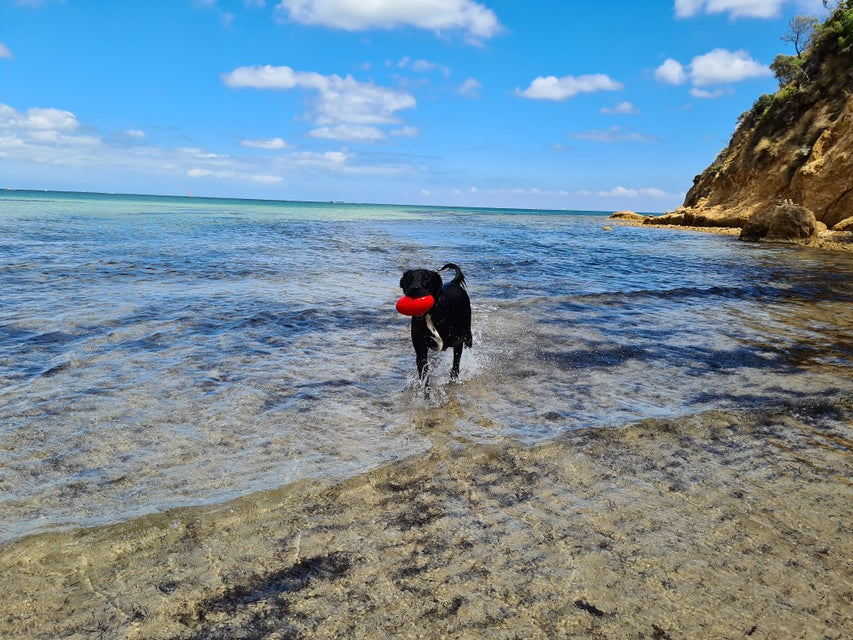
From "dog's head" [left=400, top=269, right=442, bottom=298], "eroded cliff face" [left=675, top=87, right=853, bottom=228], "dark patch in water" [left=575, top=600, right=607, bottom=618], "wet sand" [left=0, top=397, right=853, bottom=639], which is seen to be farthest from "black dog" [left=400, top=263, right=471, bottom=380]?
"eroded cliff face" [left=675, top=87, right=853, bottom=228]

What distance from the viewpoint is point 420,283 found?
5168 millimetres

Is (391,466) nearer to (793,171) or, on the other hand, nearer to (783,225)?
(783,225)

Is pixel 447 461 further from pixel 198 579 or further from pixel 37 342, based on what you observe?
pixel 37 342

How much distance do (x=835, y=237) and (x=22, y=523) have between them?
94.3 ft

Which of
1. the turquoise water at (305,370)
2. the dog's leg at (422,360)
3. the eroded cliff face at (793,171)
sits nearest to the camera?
the turquoise water at (305,370)

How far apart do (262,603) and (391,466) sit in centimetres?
142

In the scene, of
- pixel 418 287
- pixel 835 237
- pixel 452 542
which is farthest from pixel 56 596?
pixel 835 237

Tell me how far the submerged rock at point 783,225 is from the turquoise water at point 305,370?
12.2 meters

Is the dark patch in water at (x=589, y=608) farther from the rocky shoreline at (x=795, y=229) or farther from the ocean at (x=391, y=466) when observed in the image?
the rocky shoreline at (x=795, y=229)

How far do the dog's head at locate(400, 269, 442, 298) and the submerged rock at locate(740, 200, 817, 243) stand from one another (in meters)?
24.7

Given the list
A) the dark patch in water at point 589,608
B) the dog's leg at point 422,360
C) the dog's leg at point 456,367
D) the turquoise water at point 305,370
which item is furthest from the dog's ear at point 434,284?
the dark patch in water at point 589,608

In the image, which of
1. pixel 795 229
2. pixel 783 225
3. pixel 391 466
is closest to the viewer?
pixel 391 466

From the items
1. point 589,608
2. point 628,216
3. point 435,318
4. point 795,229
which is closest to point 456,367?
point 435,318

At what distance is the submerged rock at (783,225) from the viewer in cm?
2336
